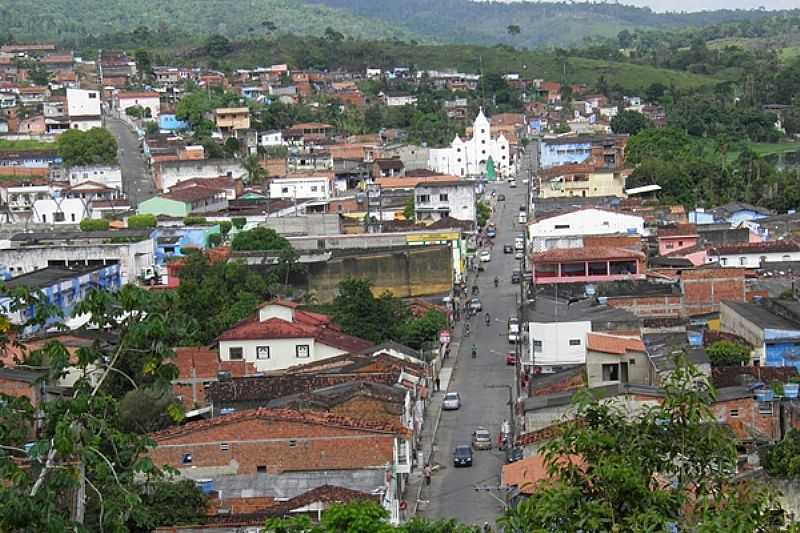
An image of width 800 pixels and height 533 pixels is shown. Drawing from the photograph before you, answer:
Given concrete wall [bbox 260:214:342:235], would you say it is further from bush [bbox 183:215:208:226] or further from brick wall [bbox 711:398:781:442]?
brick wall [bbox 711:398:781:442]

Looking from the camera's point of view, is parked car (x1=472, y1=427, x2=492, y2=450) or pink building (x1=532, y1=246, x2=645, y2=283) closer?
parked car (x1=472, y1=427, x2=492, y2=450)

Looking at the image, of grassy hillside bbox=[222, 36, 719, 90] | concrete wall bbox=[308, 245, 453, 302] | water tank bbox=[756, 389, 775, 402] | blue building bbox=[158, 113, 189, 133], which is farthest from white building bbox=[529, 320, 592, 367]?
grassy hillside bbox=[222, 36, 719, 90]

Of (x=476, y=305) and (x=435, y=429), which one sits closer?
(x=435, y=429)

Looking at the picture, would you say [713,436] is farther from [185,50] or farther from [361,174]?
[185,50]

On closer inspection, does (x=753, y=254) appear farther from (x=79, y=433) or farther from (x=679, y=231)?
(x=79, y=433)

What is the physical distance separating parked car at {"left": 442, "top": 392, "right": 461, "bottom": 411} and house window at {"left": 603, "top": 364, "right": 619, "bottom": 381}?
2.46 meters

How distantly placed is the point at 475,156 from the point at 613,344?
40.6 m

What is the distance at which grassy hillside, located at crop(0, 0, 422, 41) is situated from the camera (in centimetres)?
12400

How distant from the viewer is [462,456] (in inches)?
827

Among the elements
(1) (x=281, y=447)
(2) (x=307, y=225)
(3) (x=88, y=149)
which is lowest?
(2) (x=307, y=225)

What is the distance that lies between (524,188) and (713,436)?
5053 centimetres

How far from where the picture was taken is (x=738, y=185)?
5069 cm

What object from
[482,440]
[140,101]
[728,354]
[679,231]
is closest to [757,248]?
[679,231]

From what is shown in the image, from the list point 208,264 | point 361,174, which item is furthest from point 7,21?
point 208,264
